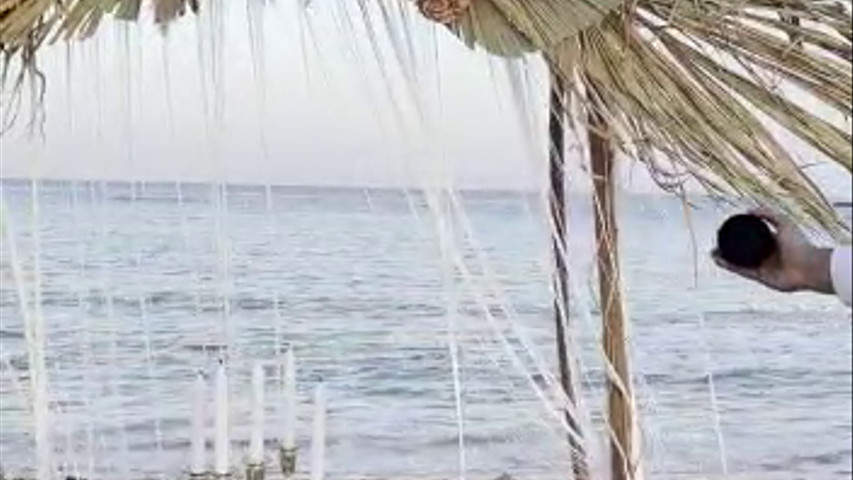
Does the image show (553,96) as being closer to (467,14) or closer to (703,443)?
(467,14)

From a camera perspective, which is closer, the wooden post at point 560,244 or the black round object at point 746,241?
the black round object at point 746,241

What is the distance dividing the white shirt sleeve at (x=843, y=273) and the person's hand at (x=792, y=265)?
0.02 meters

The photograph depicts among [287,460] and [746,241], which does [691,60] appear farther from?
[287,460]

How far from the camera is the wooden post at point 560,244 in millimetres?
1561

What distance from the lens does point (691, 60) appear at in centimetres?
139

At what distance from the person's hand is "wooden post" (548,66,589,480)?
703 millimetres

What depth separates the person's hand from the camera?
0.79 metres

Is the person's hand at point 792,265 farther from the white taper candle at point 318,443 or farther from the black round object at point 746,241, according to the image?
the white taper candle at point 318,443

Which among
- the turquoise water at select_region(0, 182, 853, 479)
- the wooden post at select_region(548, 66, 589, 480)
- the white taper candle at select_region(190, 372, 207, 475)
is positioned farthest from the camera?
the turquoise water at select_region(0, 182, 853, 479)

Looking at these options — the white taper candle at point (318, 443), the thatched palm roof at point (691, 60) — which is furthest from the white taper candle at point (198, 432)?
the thatched palm roof at point (691, 60)

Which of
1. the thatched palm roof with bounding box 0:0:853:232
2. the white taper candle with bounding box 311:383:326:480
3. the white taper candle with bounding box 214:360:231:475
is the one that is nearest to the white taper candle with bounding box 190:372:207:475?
the white taper candle with bounding box 214:360:231:475

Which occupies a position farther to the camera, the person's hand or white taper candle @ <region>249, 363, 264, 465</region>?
white taper candle @ <region>249, 363, 264, 465</region>

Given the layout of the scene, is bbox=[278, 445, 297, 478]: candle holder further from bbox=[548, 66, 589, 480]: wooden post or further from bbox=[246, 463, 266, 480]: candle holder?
bbox=[548, 66, 589, 480]: wooden post

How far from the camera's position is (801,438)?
7.42 m
